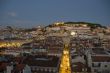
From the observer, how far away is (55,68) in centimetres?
1134

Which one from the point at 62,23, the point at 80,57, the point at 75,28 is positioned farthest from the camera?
the point at 62,23

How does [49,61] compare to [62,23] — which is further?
[62,23]

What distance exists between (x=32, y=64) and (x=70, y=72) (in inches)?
61.0

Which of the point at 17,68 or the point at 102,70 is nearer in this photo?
the point at 17,68

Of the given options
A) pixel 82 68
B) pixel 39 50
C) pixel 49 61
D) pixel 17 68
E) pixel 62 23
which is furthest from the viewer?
pixel 62 23

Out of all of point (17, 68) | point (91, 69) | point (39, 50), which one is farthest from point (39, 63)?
point (39, 50)

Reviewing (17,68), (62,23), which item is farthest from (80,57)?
(62,23)

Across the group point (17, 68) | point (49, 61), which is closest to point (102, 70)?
point (49, 61)

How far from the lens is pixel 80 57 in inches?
537

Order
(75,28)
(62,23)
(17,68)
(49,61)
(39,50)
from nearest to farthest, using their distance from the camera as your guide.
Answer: (17,68), (49,61), (39,50), (75,28), (62,23)

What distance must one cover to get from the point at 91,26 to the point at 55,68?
43698 mm

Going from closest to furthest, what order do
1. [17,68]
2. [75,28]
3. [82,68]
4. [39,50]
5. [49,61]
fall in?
[17,68], [82,68], [49,61], [39,50], [75,28]

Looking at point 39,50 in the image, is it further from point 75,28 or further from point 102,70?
point 75,28

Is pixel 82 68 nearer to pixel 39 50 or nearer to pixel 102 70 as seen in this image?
pixel 102 70
